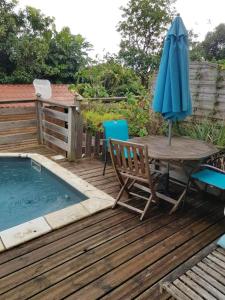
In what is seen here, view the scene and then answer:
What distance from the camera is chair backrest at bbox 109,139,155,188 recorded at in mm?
2742

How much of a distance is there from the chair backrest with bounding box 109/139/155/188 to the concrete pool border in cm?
48

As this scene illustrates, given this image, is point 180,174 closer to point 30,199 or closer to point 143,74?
point 30,199

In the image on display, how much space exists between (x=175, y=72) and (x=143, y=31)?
13.0m

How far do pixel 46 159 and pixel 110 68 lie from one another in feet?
18.8

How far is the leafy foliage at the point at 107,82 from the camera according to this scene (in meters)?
8.40

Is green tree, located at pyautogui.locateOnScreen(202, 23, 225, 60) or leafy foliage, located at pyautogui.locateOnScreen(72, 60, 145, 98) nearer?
leafy foliage, located at pyautogui.locateOnScreen(72, 60, 145, 98)

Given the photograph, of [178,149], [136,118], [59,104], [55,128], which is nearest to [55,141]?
[55,128]

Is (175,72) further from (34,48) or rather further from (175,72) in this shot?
(34,48)

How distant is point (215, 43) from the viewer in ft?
59.5

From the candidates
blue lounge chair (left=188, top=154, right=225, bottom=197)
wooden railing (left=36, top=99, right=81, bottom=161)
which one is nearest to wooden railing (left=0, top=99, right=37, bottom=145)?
wooden railing (left=36, top=99, right=81, bottom=161)

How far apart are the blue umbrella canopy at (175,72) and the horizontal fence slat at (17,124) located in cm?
349

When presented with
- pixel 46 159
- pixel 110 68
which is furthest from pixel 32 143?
pixel 110 68

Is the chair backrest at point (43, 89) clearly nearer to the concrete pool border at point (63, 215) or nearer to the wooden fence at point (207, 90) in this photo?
the concrete pool border at point (63, 215)

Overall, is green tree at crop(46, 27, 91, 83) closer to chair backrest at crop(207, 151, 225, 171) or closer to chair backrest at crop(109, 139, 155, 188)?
chair backrest at crop(109, 139, 155, 188)
